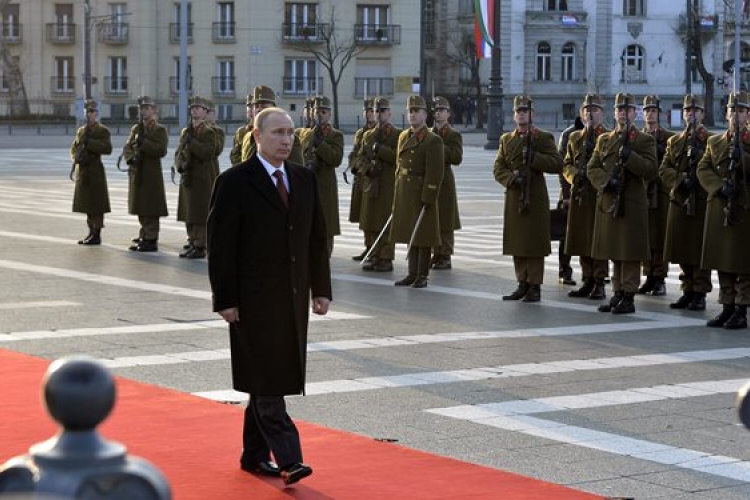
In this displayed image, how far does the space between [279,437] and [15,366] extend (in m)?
4.14

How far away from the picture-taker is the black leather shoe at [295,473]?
7383mm

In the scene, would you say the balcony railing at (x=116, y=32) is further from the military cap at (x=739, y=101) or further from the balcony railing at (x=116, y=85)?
the military cap at (x=739, y=101)

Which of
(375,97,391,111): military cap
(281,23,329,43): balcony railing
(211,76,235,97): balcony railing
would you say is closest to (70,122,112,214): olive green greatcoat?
(375,97,391,111): military cap

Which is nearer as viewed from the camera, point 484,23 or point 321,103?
point 321,103

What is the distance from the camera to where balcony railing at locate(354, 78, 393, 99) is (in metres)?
84.5

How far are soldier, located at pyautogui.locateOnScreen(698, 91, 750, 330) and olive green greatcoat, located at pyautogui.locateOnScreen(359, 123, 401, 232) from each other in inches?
226

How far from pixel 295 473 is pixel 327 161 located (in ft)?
41.5

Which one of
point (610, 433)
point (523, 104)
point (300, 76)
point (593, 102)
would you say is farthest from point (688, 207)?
point (300, 76)

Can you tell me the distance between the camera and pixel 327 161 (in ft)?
65.1

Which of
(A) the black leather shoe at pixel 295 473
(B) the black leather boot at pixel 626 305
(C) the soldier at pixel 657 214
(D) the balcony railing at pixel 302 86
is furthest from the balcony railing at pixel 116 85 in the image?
(A) the black leather shoe at pixel 295 473

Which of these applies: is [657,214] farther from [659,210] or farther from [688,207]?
[688,207]

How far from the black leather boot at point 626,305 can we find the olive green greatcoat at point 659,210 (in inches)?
57.7

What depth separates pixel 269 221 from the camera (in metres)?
7.57

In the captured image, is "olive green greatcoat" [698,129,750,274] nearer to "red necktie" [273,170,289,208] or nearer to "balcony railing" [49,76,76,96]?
"red necktie" [273,170,289,208]
